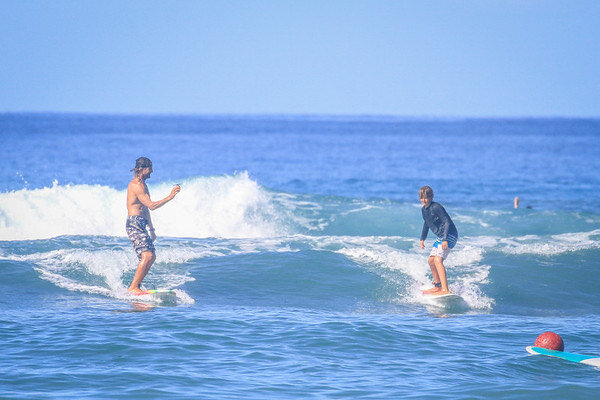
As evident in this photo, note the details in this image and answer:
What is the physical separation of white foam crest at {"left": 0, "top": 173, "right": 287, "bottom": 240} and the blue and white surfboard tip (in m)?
10.9

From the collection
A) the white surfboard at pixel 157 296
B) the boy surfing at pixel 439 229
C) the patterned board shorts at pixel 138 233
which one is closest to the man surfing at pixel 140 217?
the patterned board shorts at pixel 138 233

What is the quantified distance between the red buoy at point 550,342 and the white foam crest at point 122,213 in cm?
1076

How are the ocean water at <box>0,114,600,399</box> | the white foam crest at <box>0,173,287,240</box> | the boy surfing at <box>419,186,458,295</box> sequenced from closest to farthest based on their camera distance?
the ocean water at <box>0,114,600,399</box>, the boy surfing at <box>419,186,458,295</box>, the white foam crest at <box>0,173,287,240</box>

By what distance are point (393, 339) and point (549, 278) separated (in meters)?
5.45

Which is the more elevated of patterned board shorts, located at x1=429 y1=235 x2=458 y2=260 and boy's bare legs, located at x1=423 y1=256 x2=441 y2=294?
patterned board shorts, located at x1=429 y1=235 x2=458 y2=260

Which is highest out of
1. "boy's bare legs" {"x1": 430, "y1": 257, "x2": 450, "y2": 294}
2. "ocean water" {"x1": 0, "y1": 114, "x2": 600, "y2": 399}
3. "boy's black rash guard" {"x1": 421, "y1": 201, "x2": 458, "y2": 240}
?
"boy's black rash guard" {"x1": 421, "y1": 201, "x2": 458, "y2": 240}

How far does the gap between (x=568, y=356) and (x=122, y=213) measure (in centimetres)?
1436

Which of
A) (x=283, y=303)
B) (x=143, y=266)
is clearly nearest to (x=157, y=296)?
(x=143, y=266)

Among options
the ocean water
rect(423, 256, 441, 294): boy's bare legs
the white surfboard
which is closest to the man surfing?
the white surfboard

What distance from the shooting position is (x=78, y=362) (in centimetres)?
775

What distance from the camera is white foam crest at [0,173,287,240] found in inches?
730

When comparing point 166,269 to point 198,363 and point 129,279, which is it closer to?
point 129,279

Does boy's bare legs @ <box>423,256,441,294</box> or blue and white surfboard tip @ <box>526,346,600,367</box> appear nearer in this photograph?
blue and white surfboard tip @ <box>526,346,600,367</box>

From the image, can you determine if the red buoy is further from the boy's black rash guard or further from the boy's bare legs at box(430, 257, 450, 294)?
the boy's black rash guard
